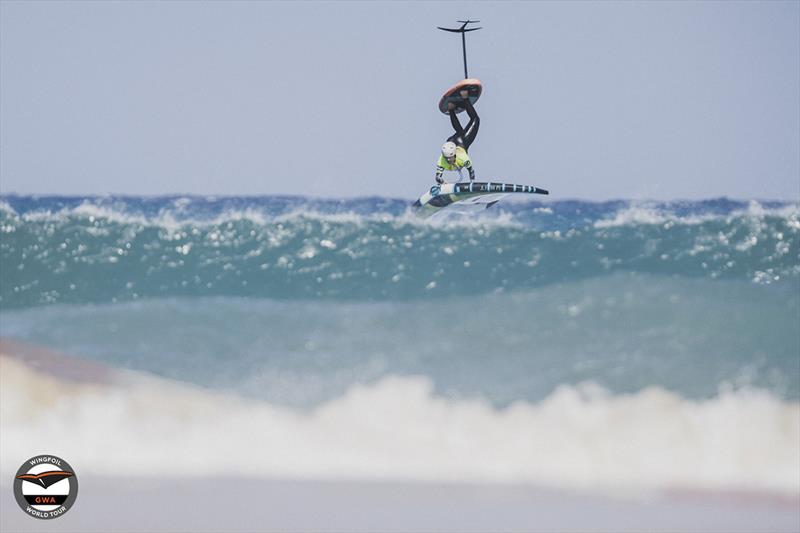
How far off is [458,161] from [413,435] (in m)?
1.10

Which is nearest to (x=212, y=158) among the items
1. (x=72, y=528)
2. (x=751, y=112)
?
(x=72, y=528)

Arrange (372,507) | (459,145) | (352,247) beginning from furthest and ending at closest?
(352,247) → (459,145) → (372,507)

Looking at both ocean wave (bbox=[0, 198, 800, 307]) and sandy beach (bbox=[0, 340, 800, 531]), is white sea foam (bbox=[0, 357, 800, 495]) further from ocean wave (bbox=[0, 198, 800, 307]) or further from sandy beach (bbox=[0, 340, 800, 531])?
ocean wave (bbox=[0, 198, 800, 307])

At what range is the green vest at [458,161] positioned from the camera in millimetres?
3369

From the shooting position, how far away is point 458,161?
3.37 meters

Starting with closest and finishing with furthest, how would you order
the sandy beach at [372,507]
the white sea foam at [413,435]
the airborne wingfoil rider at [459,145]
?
the sandy beach at [372,507] < the white sea foam at [413,435] < the airborne wingfoil rider at [459,145]

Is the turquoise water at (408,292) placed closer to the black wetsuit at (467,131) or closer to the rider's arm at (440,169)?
the rider's arm at (440,169)

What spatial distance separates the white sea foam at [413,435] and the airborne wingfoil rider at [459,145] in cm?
86

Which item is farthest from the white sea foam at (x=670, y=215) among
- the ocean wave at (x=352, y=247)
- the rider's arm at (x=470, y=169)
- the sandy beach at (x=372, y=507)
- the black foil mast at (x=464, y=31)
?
the sandy beach at (x=372, y=507)

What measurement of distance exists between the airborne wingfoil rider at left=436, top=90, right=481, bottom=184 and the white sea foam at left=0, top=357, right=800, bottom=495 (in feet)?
2.82

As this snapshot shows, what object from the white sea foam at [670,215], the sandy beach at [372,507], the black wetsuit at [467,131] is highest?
the black wetsuit at [467,131]

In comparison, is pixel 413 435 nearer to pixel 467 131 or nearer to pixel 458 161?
pixel 458 161

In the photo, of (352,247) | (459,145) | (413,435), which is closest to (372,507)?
(413,435)

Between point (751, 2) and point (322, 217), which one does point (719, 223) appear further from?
point (322, 217)
